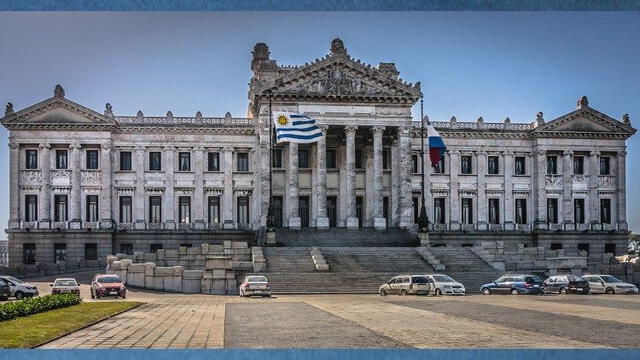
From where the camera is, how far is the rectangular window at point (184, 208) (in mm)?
69688

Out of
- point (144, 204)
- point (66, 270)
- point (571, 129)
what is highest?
point (571, 129)

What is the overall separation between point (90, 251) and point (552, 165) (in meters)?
36.3

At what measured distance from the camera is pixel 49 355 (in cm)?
1102

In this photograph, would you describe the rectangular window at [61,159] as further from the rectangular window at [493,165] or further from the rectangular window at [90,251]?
the rectangular window at [493,165]

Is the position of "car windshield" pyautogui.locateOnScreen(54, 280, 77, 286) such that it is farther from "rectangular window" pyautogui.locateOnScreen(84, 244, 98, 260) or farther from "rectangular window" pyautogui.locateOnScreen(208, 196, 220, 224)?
"rectangular window" pyautogui.locateOnScreen(208, 196, 220, 224)

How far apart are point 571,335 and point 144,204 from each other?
53.4m

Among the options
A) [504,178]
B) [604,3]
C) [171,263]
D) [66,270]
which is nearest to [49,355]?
[604,3]

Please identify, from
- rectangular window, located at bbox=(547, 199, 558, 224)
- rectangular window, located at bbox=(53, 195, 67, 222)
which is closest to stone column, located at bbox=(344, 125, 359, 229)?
rectangular window, located at bbox=(547, 199, 558, 224)

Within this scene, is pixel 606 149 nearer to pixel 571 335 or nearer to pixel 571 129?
pixel 571 129

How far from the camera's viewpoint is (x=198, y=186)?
6975cm

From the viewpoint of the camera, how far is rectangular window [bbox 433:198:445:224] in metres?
72.4

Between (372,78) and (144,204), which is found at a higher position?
(372,78)

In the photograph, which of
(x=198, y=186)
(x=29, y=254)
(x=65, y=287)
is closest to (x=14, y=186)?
(x=29, y=254)

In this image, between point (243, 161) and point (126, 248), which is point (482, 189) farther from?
point (126, 248)
